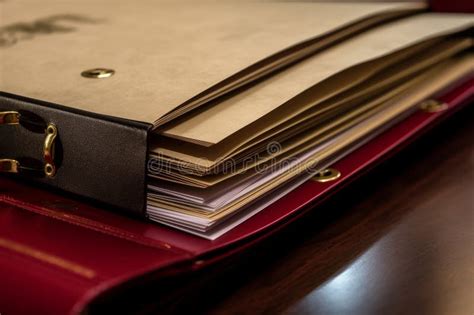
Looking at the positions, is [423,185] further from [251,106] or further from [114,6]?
[114,6]

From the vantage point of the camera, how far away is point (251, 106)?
460 millimetres

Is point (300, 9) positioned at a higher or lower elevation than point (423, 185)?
higher

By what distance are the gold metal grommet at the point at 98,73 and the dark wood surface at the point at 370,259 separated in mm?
198

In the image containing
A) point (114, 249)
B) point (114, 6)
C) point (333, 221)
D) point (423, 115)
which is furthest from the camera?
point (114, 6)

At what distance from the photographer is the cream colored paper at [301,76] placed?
0.43 meters

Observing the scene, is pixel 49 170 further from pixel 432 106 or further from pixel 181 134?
pixel 432 106

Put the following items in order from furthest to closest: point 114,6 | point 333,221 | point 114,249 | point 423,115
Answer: point 114,6 < point 423,115 < point 333,221 < point 114,249

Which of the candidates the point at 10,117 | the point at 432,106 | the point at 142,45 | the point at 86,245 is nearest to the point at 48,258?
the point at 86,245

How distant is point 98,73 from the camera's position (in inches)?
20.8

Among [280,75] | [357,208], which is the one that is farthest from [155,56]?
[357,208]

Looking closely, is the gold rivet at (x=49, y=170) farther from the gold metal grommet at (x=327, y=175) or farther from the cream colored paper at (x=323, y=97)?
the gold metal grommet at (x=327, y=175)

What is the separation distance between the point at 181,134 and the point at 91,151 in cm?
7

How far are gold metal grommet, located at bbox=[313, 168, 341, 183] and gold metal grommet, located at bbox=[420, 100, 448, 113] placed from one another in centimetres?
19

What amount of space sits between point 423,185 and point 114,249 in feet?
0.94
